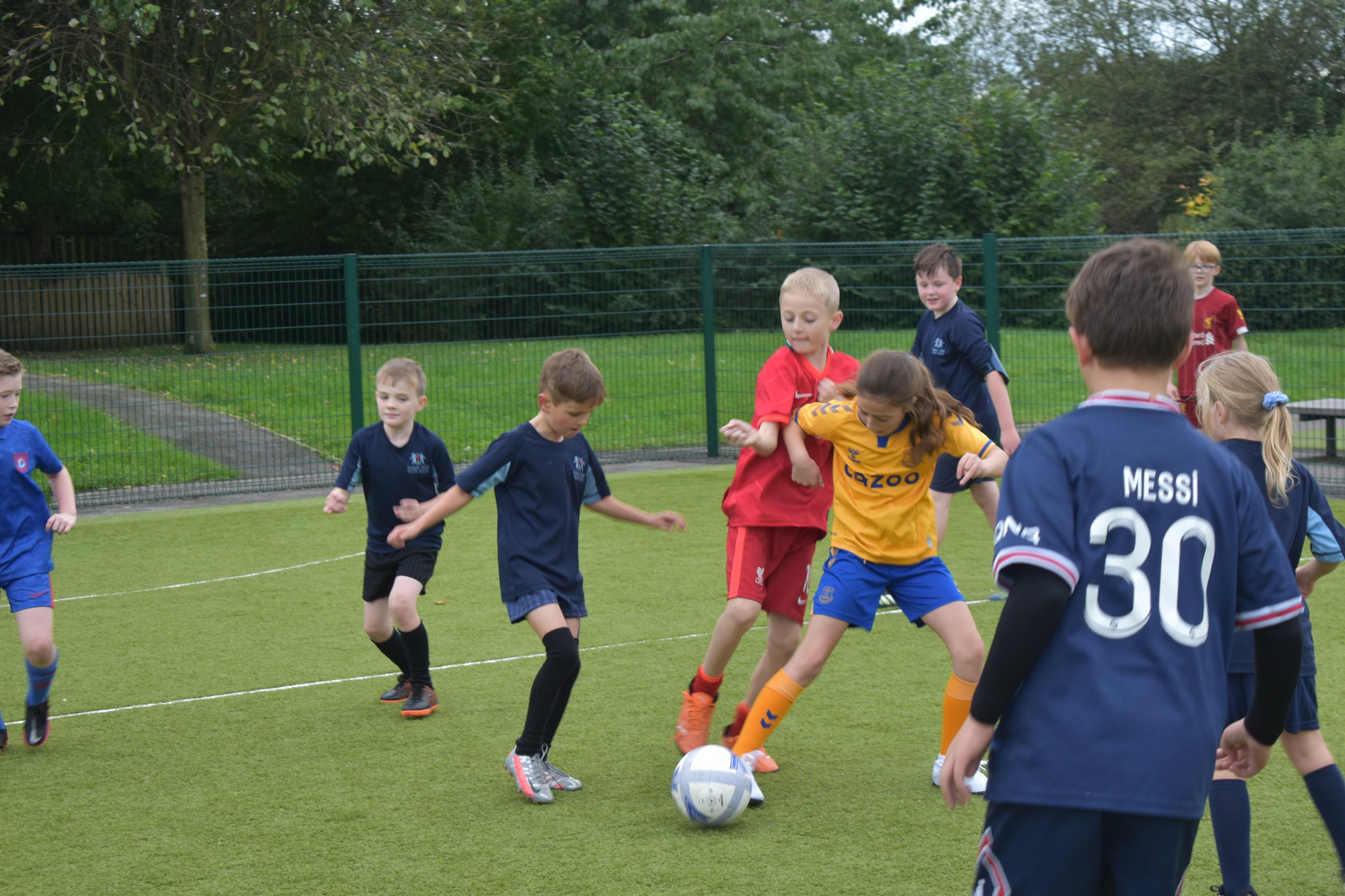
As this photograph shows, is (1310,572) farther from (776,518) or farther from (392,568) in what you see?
(392,568)

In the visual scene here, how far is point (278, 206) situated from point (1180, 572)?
2590cm

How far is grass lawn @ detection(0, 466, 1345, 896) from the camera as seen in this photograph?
3750 mm

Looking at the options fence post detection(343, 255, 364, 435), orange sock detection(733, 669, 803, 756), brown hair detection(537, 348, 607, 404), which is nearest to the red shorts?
orange sock detection(733, 669, 803, 756)

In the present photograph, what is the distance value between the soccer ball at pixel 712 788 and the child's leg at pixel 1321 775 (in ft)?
5.19

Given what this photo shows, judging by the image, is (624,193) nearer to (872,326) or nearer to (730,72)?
(730,72)

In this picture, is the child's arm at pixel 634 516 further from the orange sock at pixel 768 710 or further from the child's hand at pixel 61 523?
the child's hand at pixel 61 523

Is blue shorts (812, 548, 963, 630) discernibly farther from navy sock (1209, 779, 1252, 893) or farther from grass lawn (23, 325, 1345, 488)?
grass lawn (23, 325, 1345, 488)

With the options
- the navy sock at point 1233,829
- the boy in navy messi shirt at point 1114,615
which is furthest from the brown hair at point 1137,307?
the navy sock at point 1233,829

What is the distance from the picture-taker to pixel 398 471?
17.6 feet

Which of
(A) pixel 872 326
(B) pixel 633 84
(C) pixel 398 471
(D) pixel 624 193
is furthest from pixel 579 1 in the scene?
(C) pixel 398 471

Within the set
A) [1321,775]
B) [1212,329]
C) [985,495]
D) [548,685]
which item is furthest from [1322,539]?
[1212,329]

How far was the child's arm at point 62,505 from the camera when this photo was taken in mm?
4840

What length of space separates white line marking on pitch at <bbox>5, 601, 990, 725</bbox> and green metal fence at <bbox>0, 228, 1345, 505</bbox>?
612 cm

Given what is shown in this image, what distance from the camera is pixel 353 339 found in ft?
39.0
